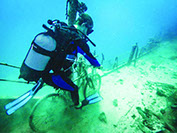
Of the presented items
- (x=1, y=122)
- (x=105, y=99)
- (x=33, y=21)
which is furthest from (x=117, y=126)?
(x=33, y=21)

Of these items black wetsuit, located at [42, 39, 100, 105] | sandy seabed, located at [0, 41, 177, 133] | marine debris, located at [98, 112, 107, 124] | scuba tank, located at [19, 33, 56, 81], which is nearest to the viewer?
scuba tank, located at [19, 33, 56, 81]

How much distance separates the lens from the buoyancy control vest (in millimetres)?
1542

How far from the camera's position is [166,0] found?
145m

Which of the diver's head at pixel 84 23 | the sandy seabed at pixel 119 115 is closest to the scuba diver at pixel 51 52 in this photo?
the diver's head at pixel 84 23

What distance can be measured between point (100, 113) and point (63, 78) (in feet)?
6.40

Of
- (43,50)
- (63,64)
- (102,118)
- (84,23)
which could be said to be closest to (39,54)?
(43,50)

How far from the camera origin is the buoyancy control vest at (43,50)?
Answer: 1542mm

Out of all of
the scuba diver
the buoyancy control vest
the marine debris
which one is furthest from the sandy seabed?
the buoyancy control vest

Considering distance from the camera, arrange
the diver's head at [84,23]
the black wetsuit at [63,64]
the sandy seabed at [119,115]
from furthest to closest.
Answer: the sandy seabed at [119,115], the diver's head at [84,23], the black wetsuit at [63,64]

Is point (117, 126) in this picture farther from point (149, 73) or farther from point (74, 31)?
point (149, 73)

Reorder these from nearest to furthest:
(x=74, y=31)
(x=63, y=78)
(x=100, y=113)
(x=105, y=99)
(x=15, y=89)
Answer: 1. (x=74, y=31)
2. (x=63, y=78)
3. (x=100, y=113)
4. (x=105, y=99)
5. (x=15, y=89)

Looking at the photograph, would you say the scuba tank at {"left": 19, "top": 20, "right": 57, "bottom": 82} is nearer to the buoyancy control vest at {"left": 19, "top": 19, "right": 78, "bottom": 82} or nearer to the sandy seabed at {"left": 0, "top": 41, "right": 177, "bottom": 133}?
the buoyancy control vest at {"left": 19, "top": 19, "right": 78, "bottom": 82}

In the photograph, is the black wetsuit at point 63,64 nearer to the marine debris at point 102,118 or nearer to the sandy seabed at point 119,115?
the sandy seabed at point 119,115

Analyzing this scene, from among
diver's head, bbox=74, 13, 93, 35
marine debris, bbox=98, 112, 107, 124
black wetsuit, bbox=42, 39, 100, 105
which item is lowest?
marine debris, bbox=98, 112, 107, 124
